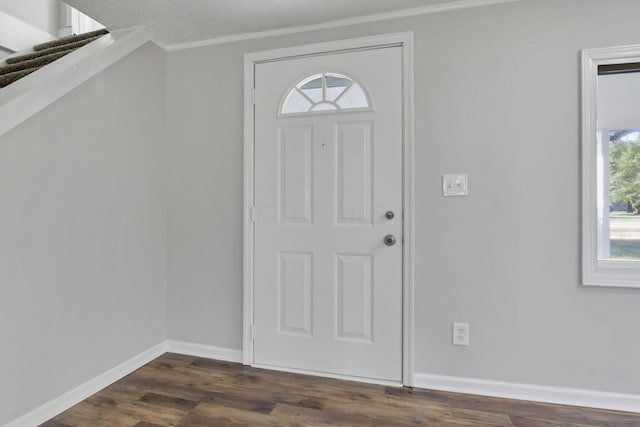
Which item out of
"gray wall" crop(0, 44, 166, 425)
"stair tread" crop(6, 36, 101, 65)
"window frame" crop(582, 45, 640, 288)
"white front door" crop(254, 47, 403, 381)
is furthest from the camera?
"stair tread" crop(6, 36, 101, 65)

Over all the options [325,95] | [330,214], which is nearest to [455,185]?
[330,214]

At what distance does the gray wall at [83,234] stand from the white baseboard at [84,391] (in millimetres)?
37

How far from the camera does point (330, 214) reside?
2076 millimetres

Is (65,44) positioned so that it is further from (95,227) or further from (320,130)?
(320,130)

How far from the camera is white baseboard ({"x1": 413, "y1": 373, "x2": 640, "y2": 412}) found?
5.57 feet

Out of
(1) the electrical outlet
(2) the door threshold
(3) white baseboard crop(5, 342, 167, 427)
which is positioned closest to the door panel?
(1) the electrical outlet

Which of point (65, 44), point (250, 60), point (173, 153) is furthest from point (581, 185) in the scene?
point (65, 44)

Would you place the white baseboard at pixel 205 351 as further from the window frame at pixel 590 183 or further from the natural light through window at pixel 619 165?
the natural light through window at pixel 619 165

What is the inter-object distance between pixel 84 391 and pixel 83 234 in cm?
87

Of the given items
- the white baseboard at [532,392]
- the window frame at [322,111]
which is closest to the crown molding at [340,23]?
the window frame at [322,111]

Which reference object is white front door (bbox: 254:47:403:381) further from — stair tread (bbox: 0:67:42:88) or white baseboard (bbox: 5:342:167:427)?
stair tread (bbox: 0:67:42:88)

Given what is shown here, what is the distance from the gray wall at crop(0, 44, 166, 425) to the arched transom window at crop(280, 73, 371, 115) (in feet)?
3.35

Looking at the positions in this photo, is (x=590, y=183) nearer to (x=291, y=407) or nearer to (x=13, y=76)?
(x=291, y=407)

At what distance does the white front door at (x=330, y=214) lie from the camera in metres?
1.97
